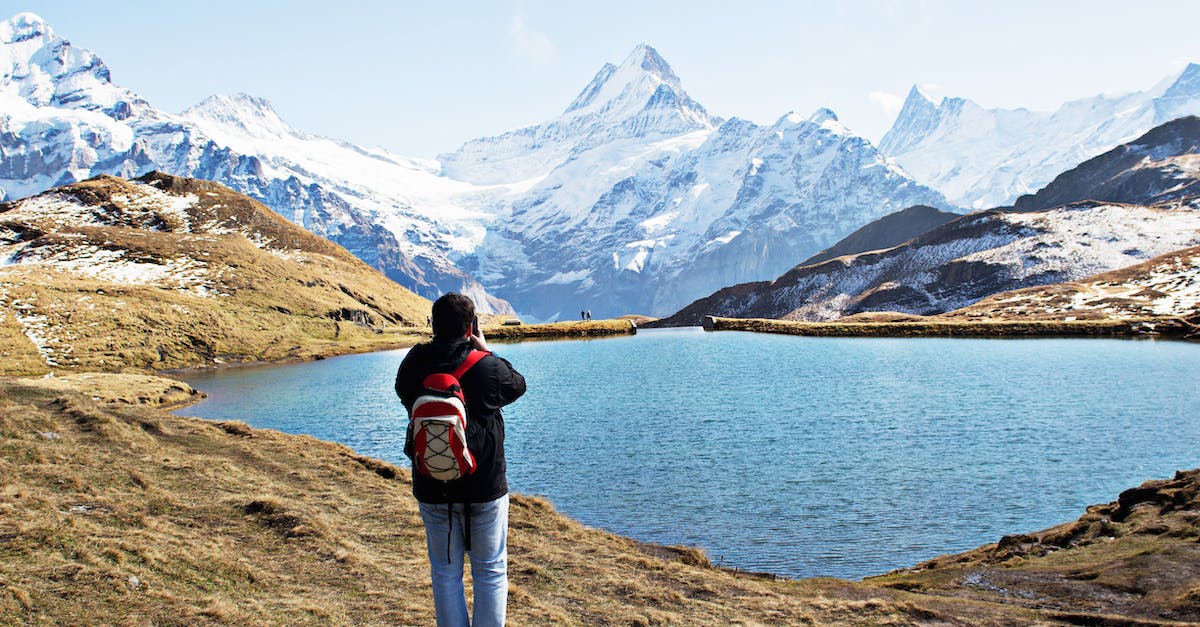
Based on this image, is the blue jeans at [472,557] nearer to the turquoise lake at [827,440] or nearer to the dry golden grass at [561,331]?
the turquoise lake at [827,440]

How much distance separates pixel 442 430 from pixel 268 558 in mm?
9172

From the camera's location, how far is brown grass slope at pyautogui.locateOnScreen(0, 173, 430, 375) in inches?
3804

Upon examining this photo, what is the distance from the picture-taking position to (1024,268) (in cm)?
16925

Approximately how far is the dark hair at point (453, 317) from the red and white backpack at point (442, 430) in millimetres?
745

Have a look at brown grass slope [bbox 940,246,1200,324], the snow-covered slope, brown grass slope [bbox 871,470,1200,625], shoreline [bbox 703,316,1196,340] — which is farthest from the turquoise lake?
the snow-covered slope

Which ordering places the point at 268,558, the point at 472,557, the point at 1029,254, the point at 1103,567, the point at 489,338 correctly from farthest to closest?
the point at 1029,254 < the point at 489,338 < the point at 1103,567 < the point at 268,558 < the point at 472,557

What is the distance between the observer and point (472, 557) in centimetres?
1021

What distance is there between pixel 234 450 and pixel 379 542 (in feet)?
40.8

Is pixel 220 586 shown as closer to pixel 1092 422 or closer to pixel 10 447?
pixel 10 447

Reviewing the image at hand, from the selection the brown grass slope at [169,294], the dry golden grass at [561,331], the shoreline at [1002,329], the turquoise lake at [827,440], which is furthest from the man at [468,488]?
the dry golden grass at [561,331]

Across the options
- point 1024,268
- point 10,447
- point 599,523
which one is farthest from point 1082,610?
point 1024,268

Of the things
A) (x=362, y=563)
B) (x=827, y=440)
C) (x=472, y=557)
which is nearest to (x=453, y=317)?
(x=472, y=557)

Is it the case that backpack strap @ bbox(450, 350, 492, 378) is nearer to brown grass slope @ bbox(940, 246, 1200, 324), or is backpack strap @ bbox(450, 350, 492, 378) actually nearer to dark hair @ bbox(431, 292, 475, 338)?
dark hair @ bbox(431, 292, 475, 338)

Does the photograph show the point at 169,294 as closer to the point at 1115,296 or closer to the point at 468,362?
the point at 468,362
